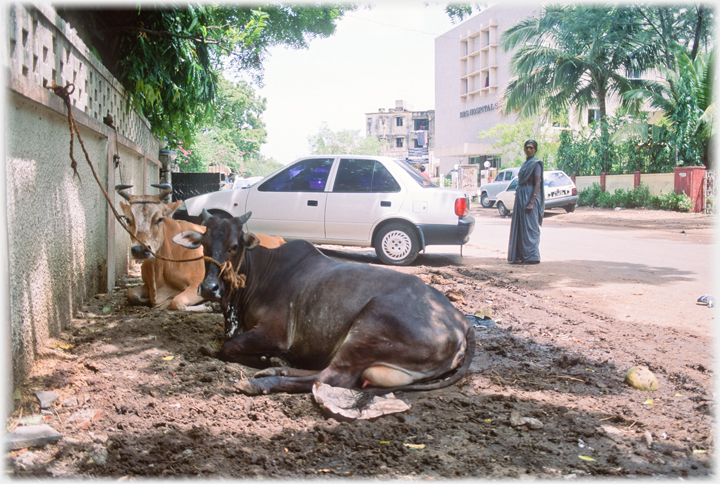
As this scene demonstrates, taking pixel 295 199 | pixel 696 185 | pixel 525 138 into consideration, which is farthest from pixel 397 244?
pixel 525 138

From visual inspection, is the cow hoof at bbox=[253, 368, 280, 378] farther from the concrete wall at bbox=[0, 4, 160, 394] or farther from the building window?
the building window

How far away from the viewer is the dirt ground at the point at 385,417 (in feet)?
8.74

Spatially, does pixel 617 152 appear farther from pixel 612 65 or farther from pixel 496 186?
pixel 496 186

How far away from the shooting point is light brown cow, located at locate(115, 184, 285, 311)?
17.7ft

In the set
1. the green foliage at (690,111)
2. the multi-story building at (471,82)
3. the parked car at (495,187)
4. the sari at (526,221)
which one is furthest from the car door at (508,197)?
the multi-story building at (471,82)

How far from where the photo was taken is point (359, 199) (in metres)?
9.20

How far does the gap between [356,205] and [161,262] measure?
4060mm

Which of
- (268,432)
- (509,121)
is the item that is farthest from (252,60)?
(509,121)

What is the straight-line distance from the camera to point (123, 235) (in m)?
7.83

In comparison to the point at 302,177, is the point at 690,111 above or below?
above

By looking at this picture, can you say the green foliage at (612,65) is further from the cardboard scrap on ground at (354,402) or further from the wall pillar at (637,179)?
the cardboard scrap on ground at (354,402)

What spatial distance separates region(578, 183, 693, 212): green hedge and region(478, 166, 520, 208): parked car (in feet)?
11.4

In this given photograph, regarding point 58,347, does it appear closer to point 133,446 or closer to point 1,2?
point 133,446

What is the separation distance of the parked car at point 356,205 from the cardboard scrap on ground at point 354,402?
575 cm
